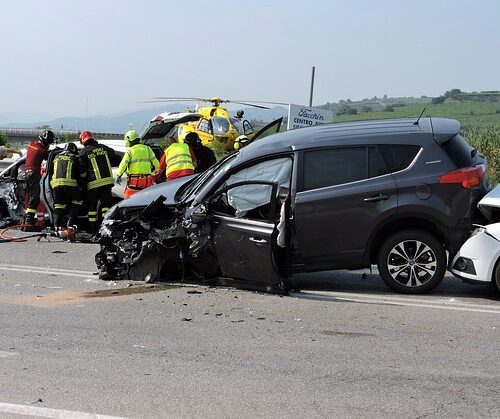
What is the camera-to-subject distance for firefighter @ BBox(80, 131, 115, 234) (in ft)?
40.3

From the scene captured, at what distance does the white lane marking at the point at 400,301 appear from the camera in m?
7.53

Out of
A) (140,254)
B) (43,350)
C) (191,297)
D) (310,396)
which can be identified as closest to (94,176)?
(140,254)

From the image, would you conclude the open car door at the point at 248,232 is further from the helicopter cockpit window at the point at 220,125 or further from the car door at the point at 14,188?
the helicopter cockpit window at the point at 220,125

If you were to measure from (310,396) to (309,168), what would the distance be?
3727 mm

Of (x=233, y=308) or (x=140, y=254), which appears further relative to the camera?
(x=140, y=254)

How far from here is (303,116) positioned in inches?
592

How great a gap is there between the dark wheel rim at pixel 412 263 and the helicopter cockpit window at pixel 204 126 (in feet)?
64.0

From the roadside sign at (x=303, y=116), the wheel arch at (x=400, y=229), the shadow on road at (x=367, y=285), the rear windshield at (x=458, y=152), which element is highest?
the roadside sign at (x=303, y=116)

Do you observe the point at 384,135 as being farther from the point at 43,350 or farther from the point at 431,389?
the point at 43,350

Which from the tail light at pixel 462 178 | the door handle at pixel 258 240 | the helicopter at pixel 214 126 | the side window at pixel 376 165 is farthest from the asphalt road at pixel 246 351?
the helicopter at pixel 214 126

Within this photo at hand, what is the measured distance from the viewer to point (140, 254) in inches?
343

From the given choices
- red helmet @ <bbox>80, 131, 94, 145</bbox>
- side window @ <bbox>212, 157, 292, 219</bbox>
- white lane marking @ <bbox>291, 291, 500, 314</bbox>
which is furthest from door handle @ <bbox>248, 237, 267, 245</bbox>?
red helmet @ <bbox>80, 131, 94, 145</bbox>

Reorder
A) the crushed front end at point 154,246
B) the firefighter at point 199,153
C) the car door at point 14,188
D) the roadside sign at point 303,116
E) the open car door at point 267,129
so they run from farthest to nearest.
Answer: the roadside sign at point 303,116
the car door at point 14,188
the firefighter at point 199,153
the open car door at point 267,129
the crushed front end at point 154,246

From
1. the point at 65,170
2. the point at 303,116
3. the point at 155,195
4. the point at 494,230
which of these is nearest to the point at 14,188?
the point at 65,170
